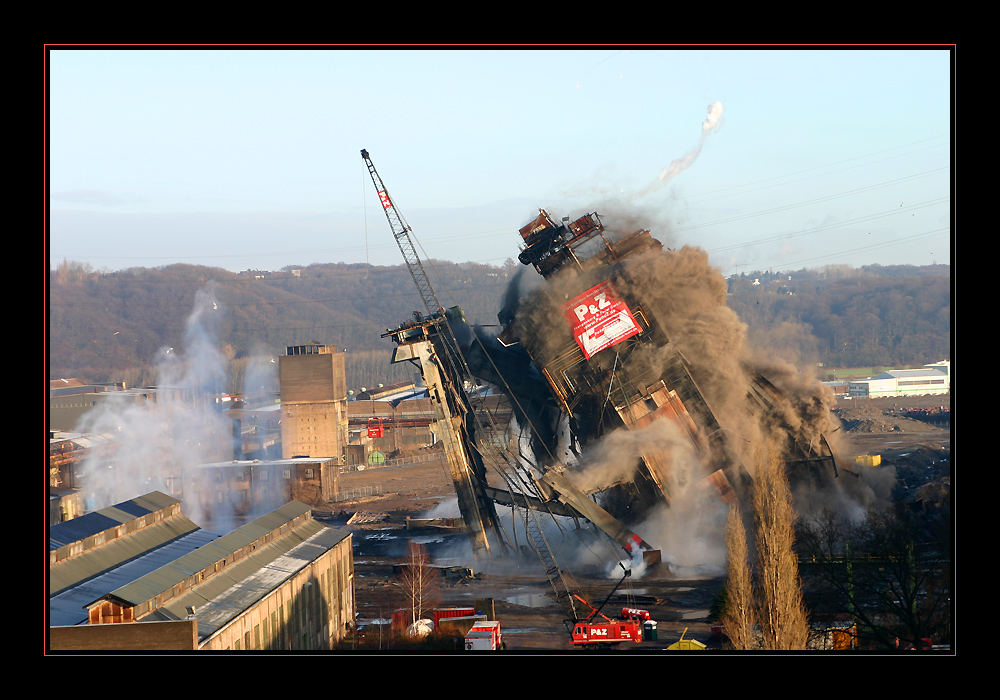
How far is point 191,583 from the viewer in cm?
2928

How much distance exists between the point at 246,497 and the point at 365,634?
40228 millimetres

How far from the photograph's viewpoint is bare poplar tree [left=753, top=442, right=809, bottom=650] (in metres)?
25.9

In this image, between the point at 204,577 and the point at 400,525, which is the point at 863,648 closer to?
the point at 204,577

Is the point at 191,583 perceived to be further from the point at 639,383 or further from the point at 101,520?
the point at 639,383

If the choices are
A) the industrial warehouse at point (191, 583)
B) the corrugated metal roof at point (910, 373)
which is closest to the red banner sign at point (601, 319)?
the industrial warehouse at point (191, 583)

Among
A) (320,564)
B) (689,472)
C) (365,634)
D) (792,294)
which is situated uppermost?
(792,294)

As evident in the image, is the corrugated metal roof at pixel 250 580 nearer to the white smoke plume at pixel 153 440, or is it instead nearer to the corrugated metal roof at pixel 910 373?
the white smoke plume at pixel 153 440

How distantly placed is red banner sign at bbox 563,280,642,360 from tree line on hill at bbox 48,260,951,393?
6348cm

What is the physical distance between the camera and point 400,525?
202 feet

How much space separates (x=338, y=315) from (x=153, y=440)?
250 feet

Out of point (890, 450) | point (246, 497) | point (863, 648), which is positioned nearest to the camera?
point (863, 648)

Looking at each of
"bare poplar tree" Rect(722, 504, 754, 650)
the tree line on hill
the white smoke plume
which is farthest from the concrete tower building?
"bare poplar tree" Rect(722, 504, 754, 650)

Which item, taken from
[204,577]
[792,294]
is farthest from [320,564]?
[792,294]

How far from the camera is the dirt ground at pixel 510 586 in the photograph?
33.8 meters
